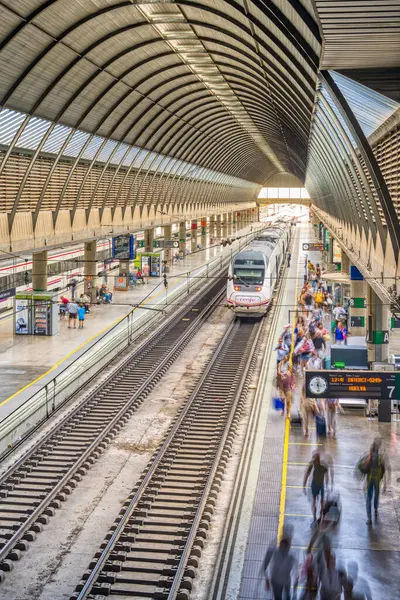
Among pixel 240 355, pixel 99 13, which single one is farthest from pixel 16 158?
pixel 240 355

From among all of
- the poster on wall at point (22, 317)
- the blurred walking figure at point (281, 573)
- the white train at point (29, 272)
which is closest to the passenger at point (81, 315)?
the white train at point (29, 272)

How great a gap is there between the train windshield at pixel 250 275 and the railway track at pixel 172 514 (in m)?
14.2

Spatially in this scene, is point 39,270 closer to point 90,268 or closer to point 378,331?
point 90,268

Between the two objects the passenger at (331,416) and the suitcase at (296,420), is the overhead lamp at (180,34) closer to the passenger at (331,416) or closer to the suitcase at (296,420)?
the suitcase at (296,420)

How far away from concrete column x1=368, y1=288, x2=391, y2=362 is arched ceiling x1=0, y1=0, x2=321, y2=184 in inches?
250

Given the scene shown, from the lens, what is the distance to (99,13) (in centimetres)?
2461

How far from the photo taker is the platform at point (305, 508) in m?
11.5

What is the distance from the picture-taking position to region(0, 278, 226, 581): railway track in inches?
545

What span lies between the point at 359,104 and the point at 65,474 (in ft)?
31.2

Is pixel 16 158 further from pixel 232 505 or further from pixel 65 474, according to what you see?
pixel 232 505

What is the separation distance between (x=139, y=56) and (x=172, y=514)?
855 inches

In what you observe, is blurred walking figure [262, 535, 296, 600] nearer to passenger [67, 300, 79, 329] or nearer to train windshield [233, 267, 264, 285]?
passenger [67, 300, 79, 329]

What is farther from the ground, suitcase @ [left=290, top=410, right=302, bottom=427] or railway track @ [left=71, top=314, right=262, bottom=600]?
suitcase @ [left=290, top=410, right=302, bottom=427]

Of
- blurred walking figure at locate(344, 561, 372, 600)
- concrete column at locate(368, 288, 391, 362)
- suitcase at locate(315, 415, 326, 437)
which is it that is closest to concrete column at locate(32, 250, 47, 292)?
concrete column at locate(368, 288, 391, 362)
